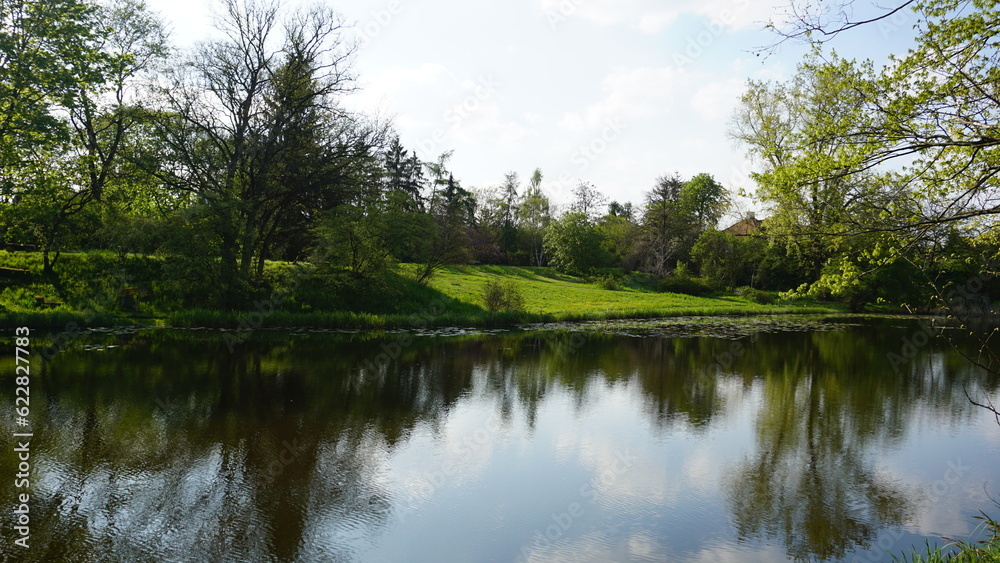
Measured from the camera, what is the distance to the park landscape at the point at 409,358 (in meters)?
5.95

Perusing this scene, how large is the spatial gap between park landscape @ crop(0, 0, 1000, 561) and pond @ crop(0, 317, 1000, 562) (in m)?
0.05

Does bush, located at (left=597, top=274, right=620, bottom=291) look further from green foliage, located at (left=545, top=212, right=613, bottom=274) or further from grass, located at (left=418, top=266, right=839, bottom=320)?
green foliage, located at (left=545, top=212, right=613, bottom=274)

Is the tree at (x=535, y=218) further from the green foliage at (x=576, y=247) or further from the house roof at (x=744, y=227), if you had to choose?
the house roof at (x=744, y=227)

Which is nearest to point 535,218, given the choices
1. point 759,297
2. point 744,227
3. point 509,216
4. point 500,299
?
point 509,216

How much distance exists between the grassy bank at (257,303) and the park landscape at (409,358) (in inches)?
4.2

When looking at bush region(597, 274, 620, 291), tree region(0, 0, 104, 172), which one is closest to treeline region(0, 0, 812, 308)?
tree region(0, 0, 104, 172)

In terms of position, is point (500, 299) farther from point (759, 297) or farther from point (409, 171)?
point (409, 171)

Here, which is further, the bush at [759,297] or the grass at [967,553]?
the bush at [759,297]

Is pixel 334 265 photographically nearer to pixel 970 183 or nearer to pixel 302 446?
pixel 302 446

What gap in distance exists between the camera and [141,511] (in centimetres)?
572

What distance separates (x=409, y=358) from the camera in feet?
52.1

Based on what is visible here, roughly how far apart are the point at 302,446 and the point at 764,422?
26.0 ft

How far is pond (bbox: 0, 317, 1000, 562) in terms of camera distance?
18.2 ft

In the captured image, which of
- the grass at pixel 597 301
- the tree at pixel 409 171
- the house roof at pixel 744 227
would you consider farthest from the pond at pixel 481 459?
the tree at pixel 409 171
